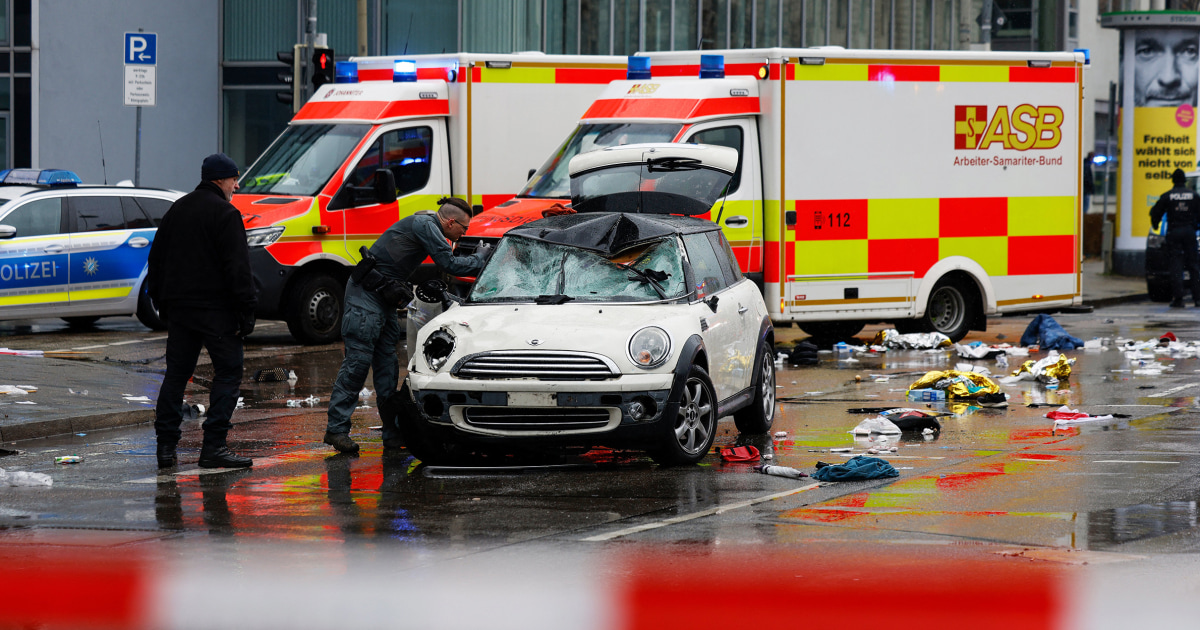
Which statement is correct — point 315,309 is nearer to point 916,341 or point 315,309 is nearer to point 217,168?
point 916,341

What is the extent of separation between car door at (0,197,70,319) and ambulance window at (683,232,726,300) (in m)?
8.82

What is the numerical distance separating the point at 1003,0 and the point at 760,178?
29171mm

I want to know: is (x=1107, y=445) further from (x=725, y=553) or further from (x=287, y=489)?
(x=287, y=489)

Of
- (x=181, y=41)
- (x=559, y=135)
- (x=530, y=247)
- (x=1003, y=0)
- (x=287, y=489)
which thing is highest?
(x=1003, y=0)

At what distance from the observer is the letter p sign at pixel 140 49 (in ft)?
61.0

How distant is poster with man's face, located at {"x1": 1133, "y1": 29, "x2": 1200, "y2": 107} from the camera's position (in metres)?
28.7

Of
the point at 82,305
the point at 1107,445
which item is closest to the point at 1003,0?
the point at 82,305

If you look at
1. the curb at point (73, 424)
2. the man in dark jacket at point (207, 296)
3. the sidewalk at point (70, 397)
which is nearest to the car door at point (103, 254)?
the sidewalk at point (70, 397)

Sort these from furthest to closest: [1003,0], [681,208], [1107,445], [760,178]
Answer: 1. [1003,0]
2. [760,178]
3. [681,208]
4. [1107,445]

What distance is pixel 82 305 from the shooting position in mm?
17078

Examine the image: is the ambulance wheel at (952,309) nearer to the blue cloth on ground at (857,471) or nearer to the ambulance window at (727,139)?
the ambulance window at (727,139)

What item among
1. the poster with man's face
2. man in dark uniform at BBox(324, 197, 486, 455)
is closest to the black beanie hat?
man in dark uniform at BBox(324, 197, 486, 455)

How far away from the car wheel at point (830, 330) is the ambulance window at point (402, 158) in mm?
4565

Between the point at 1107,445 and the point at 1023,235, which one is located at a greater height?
the point at 1023,235
